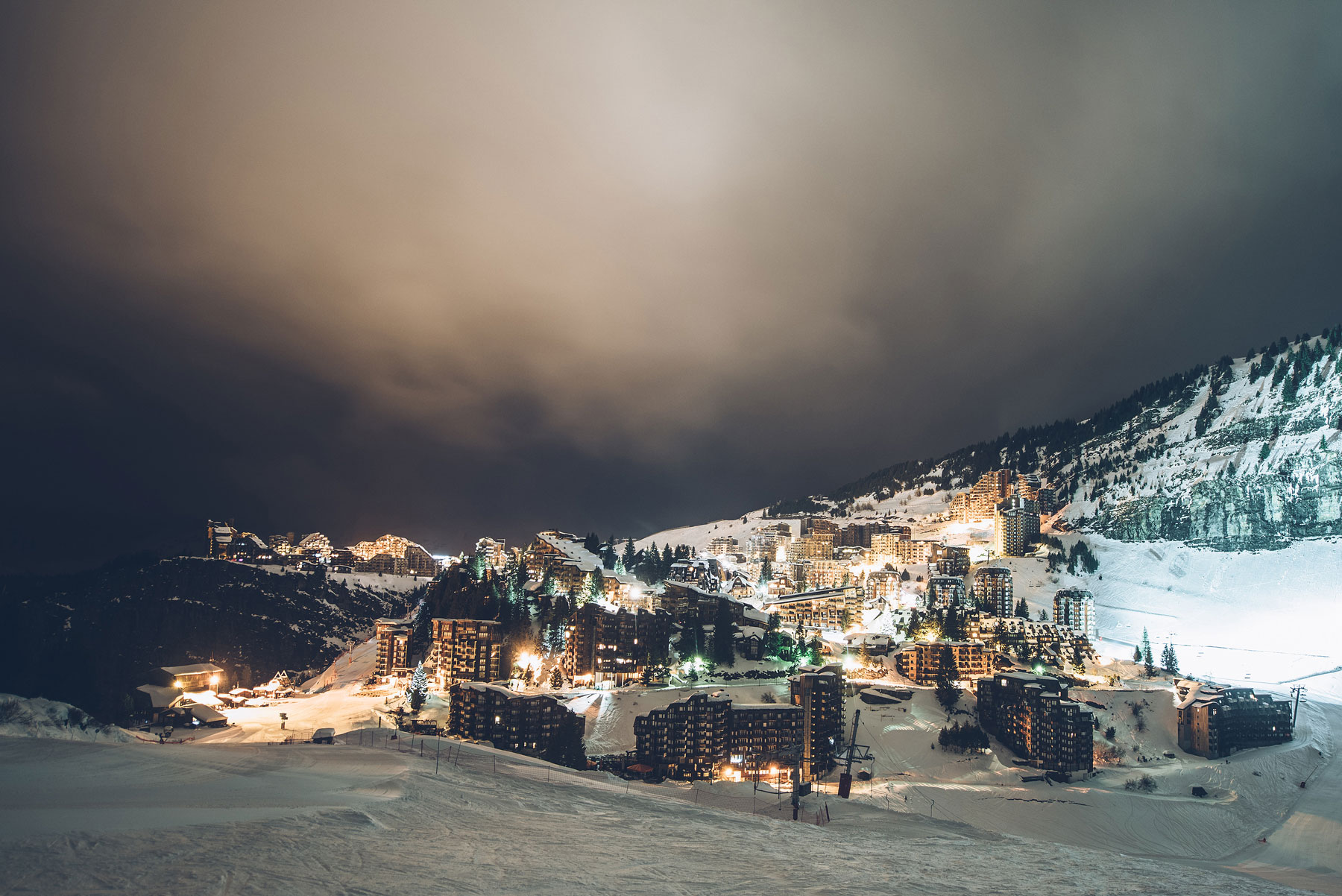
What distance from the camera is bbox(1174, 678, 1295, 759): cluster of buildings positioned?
70688 millimetres

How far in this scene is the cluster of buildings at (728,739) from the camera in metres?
60.1

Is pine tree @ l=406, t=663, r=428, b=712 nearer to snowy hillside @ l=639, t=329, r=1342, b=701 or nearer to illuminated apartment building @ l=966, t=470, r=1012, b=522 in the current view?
snowy hillside @ l=639, t=329, r=1342, b=701

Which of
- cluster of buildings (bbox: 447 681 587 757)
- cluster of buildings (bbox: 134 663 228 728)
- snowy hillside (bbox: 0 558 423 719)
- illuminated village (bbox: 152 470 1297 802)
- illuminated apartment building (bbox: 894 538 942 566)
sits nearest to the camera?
cluster of buildings (bbox: 447 681 587 757)

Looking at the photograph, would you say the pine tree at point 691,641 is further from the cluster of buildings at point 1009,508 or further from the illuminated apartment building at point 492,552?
the cluster of buildings at point 1009,508

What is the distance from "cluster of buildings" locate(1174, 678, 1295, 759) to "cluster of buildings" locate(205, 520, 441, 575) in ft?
431

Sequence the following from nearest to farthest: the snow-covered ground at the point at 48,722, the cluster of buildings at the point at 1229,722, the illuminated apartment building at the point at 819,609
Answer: the snow-covered ground at the point at 48,722, the cluster of buildings at the point at 1229,722, the illuminated apartment building at the point at 819,609

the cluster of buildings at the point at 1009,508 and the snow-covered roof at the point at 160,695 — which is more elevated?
the cluster of buildings at the point at 1009,508

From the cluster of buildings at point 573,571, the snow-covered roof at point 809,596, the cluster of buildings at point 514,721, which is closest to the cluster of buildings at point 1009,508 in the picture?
the snow-covered roof at point 809,596

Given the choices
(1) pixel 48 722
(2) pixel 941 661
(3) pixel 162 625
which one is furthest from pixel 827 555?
(1) pixel 48 722

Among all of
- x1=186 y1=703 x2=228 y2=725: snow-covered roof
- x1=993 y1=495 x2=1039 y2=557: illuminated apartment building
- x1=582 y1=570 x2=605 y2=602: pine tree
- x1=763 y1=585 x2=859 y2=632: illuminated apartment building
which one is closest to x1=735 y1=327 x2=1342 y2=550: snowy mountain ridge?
x1=993 y1=495 x2=1039 y2=557: illuminated apartment building

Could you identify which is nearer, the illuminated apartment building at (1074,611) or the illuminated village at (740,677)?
the illuminated village at (740,677)

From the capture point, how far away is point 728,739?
6222 centimetres

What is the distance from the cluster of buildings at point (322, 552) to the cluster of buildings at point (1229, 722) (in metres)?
131

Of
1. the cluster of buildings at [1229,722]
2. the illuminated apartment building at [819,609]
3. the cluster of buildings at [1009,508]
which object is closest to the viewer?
the cluster of buildings at [1229,722]
